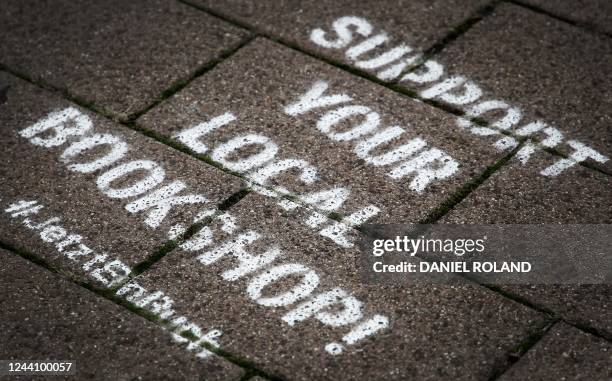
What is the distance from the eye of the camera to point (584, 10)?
5.20 metres

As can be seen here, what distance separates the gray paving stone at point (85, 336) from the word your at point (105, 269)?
0.06 m

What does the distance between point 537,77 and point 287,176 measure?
4.71 feet

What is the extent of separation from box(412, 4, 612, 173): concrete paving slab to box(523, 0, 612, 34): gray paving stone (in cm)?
9

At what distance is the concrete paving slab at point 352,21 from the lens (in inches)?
193

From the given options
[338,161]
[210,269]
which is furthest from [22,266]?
[338,161]

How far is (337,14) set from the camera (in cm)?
513

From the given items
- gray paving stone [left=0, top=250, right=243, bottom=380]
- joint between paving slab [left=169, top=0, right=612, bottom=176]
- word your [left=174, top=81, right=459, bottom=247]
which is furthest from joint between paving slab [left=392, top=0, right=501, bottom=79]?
gray paving stone [left=0, top=250, right=243, bottom=380]

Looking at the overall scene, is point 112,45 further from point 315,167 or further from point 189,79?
point 315,167

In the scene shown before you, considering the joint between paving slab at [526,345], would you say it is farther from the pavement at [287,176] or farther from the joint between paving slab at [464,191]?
the joint between paving slab at [464,191]

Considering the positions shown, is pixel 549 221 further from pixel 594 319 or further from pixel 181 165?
pixel 181 165

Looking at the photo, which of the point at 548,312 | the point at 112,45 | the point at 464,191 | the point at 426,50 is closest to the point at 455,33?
the point at 426,50

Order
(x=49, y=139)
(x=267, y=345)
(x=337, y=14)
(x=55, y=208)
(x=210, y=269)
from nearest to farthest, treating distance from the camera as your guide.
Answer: (x=267, y=345) → (x=210, y=269) → (x=55, y=208) → (x=49, y=139) → (x=337, y=14)

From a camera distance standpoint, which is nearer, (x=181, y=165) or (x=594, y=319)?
(x=594, y=319)

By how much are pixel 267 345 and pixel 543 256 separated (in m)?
1.17
